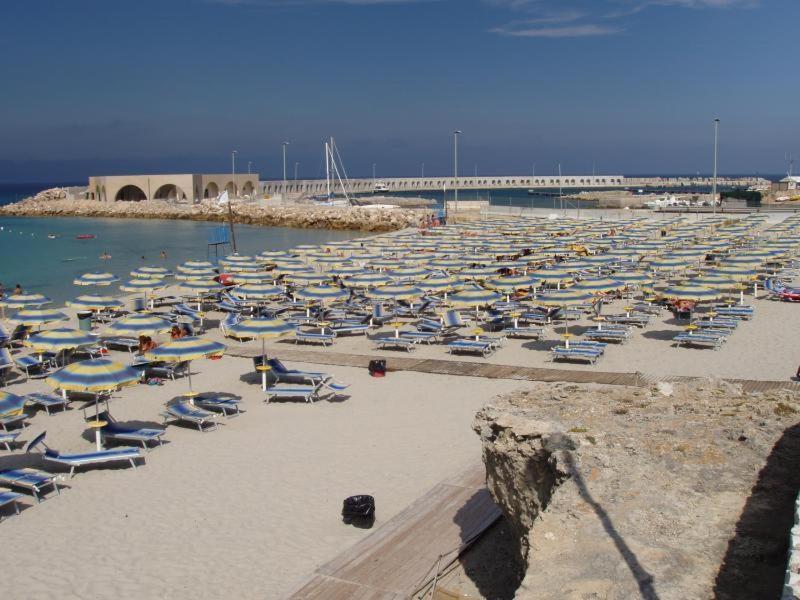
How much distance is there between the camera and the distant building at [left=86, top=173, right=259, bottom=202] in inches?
3580

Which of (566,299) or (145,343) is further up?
(566,299)

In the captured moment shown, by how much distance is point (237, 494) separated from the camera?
31.9ft

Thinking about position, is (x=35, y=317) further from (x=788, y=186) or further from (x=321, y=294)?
(x=788, y=186)

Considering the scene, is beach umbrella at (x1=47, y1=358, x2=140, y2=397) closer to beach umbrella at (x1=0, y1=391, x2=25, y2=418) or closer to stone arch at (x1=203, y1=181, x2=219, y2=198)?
beach umbrella at (x1=0, y1=391, x2=25, y2=418)

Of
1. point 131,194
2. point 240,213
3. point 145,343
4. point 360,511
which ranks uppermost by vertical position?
point 131,194

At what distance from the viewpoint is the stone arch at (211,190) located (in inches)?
3649

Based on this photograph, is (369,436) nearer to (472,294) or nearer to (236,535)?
(236,535)

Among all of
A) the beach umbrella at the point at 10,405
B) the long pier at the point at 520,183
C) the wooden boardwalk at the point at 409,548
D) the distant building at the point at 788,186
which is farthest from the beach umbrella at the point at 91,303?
the long pier at the point at 520,183

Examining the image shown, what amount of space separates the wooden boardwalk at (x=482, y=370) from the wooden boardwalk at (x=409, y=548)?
5014 mm

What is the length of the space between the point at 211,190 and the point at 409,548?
295 feet

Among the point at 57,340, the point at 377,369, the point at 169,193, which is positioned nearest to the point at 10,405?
the point at 57,340

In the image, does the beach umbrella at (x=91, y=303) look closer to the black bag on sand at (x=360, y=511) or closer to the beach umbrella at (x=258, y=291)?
the beach umbrella at (x=258, y=291)

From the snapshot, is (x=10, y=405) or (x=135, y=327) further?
(x=135, y=327)

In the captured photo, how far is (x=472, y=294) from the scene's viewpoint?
18.5 m
